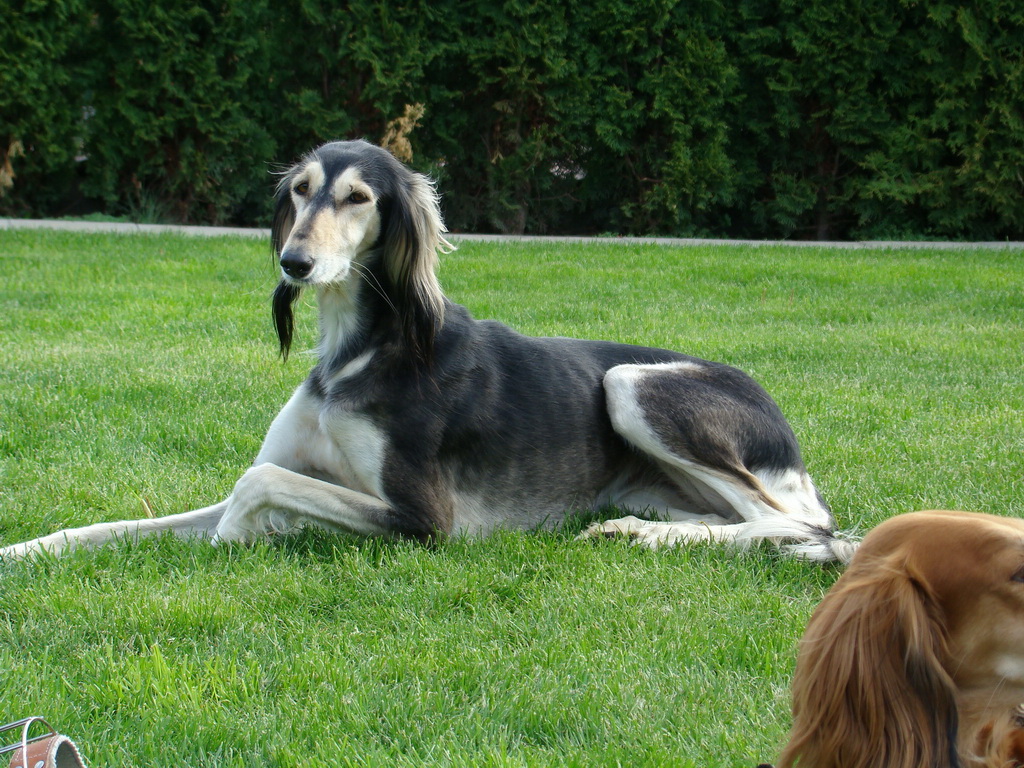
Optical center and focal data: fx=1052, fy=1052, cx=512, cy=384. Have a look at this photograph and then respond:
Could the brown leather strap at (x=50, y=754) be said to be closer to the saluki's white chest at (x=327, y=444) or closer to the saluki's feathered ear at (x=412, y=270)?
the saluki's white chest at (x=327, y=444)

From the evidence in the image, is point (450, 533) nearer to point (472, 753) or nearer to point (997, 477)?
point (472, 753)

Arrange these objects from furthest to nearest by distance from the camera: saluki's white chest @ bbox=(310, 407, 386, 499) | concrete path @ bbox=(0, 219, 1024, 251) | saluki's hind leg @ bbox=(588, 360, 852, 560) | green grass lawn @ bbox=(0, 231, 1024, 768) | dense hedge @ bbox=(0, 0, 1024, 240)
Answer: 1. dense hedge @ bbox=(0, 0, 1024, 240)
2. concrete path @ bbox=(0, 219, 1024, 251)
3. saluki's hind leg @ bbox=(588, 360, 852, 560)
4. saluki's white chest @ bbox=(310, 407, 386, 499)
5. green grass lawn @ bbox=(0, 231, 1024, 768)

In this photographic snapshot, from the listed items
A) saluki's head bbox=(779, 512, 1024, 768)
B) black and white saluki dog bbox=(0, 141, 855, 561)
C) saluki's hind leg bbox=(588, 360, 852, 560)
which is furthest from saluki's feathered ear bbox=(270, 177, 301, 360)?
saluki's head bbox=(779, 512, 1024, 768)

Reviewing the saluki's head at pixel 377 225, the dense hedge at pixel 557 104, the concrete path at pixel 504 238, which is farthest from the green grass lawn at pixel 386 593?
the dense hedge at pixel 557 104

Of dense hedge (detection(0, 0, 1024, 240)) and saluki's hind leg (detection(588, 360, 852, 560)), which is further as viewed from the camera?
dense hedge (detection(0, 0, 1024, 240))

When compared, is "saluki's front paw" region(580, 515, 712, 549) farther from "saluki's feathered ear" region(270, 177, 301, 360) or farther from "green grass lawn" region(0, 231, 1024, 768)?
"saluki's feathered ear" region(270, 177, 301, 360)

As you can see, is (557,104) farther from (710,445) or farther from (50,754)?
(50,754)

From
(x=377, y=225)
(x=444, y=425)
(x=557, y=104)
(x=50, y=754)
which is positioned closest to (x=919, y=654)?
(x=50, y=754)

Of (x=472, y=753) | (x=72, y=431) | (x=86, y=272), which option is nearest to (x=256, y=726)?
(x=472, y=753)

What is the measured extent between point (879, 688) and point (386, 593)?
1.65 meters

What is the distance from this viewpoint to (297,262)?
350cm

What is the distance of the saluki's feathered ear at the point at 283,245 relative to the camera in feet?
12.9

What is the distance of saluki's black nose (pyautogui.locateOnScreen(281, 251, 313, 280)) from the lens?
3496mm

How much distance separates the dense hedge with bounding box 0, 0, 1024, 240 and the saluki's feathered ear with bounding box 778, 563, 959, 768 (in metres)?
9.63
